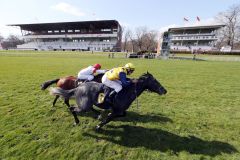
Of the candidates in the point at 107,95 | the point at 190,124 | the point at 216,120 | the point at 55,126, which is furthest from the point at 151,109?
the point at 55,126

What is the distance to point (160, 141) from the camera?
420 cm

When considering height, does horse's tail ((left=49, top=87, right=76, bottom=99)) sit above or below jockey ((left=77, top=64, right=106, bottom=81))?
below

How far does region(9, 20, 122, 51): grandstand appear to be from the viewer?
82312 millimetres

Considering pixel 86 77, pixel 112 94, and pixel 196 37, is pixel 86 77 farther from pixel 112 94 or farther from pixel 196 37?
pixel 196 37

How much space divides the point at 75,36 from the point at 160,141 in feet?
287

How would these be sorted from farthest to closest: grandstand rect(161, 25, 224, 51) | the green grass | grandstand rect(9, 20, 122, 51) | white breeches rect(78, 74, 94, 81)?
grandstand rect(9, 20, 122, 51), grandstand rect(161, 25, 224, 51), white breeches rect(78, 74, 94, 81), the green grass

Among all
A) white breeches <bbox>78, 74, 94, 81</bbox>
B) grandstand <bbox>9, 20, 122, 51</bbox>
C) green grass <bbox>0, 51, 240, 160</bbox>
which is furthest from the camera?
grandstand <bbox>9, 20, 122, 51</bbox>

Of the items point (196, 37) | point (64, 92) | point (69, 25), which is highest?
point (69, 25)

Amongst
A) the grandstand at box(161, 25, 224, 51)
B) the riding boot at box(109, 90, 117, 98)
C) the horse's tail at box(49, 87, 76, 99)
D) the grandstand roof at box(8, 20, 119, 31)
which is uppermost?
the grandstand roof at box(8, 20, 119, 31)

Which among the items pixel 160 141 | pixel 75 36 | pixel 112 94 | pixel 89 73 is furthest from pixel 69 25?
pixel 160 141

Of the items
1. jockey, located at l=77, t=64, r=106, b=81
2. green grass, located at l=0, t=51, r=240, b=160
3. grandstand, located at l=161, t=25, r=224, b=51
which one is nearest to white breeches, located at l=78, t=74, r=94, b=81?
jockey, located at l=77, t=64, r=106, b=81

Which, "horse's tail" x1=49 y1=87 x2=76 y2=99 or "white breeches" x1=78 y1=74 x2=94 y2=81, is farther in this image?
"white breeches" x1=78 y1=74 x2=94 y2=81

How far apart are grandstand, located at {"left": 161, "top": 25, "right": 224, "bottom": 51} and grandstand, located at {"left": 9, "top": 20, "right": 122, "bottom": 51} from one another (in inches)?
1055

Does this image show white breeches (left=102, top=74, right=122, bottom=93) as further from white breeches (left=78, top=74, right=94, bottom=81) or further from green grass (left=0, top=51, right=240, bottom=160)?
green grass (left=0, top=51, right=240, bottom=160)
